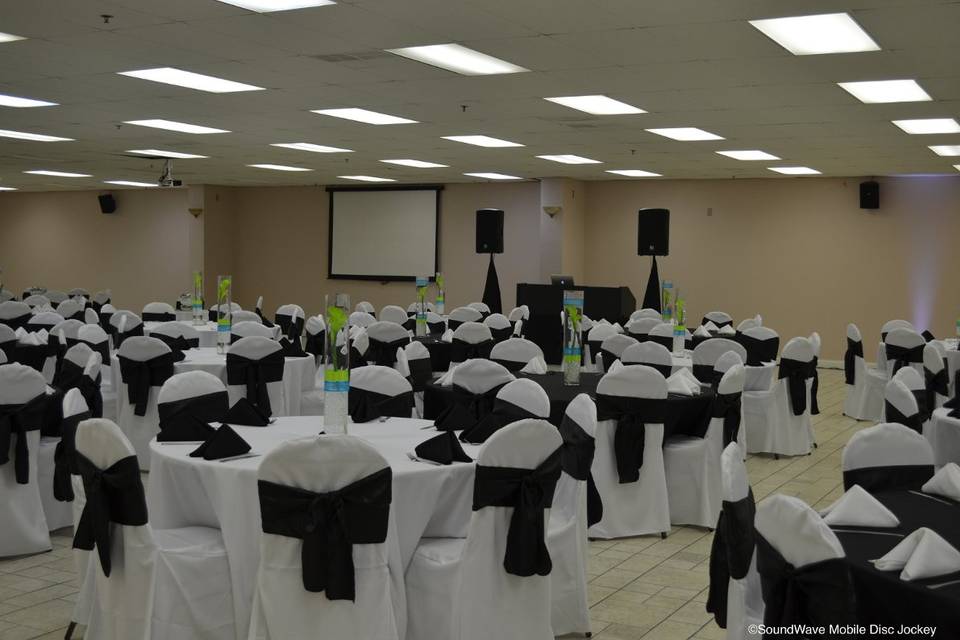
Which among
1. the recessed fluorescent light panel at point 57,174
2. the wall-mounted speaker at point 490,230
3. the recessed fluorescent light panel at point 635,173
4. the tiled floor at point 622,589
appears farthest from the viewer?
the recessed fluorescent light panel at point 57,174

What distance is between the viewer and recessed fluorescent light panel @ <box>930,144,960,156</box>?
11.8 m

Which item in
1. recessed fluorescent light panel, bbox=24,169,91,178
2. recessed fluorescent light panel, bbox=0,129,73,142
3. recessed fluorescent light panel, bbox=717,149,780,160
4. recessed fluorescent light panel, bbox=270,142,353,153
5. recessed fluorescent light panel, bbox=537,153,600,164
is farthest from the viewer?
recessed fluorescent light panel, bbox=24,169,91,178

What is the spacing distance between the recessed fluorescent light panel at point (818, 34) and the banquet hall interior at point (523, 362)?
0.04 metres

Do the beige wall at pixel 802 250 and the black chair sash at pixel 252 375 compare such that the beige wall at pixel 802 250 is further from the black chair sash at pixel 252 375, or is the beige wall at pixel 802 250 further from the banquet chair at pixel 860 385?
the black chair sash at pixel 252 375

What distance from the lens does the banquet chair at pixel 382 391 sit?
499 cm

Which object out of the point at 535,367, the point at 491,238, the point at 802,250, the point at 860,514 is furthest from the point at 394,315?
the point at 860,514

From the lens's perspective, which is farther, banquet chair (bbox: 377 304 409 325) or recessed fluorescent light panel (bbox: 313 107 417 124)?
banquet chair (bbox: 377 304 409 325)

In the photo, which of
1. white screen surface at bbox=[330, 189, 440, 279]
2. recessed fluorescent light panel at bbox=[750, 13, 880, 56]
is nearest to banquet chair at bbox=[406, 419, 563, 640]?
recessed fluorescent light panel at bbox=[750, 13, 880, 56]

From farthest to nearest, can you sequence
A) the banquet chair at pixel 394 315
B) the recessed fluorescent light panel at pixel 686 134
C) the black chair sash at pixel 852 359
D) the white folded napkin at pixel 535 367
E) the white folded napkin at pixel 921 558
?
the banquet chair at pixel 394 315
the recessed fluorescent light panel at pixel 686 134
the black chair sash at pixel 852 359
the white folded napkin at pixel 535 367
the white folded napkin at pixel 921 558

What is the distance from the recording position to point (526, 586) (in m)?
3.49

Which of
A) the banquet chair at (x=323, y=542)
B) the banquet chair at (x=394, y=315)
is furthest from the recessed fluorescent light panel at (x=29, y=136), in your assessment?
the banquet chair at (x=323, y=542)

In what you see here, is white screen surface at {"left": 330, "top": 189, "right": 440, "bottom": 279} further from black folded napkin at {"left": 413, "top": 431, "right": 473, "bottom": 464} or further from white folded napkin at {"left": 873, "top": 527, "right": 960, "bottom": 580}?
white folded napkin at {"left": 873, "top": 527, "right": 960, "bottom": 580}

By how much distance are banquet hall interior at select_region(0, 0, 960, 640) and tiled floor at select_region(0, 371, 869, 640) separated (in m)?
0.03

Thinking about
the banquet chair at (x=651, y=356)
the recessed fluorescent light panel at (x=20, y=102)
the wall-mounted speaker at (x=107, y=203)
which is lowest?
the banquet chair at (x=651, y=356)
